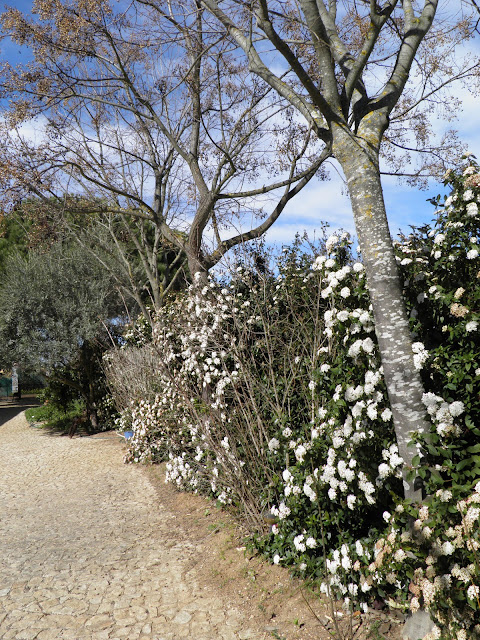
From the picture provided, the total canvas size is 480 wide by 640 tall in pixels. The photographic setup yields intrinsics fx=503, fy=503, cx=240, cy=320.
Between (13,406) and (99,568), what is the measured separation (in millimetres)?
18187

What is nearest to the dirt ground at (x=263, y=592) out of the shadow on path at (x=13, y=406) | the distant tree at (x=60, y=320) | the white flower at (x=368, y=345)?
the white flower at (x=368, y=345)

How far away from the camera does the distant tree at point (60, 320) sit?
1235cm

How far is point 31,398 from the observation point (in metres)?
23.4

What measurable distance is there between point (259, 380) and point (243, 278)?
4.91 ft

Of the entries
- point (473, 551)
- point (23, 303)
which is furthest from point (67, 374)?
point (473, 551)

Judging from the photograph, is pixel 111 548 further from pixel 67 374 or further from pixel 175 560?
pixel 67 374

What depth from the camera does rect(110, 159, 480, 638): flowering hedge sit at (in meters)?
2.69

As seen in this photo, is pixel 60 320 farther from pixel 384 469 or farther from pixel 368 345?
pixel 384 469

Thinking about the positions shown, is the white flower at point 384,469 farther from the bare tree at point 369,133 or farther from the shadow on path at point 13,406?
the shadow on path at point 13,406

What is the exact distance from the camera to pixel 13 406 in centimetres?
2070

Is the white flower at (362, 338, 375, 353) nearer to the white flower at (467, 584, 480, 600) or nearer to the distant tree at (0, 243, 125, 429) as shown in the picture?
the white flower at (467, 584, 480, 600)

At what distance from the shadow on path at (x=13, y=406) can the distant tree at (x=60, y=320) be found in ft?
12.3

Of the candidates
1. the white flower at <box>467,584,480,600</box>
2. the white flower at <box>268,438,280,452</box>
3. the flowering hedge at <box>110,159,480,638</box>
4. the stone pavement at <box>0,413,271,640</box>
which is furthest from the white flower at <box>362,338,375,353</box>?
the stone pavement at <box>0,413,271,640</box>

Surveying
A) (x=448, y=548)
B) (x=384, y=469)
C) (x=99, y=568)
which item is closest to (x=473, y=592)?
(x=448, y=548)
